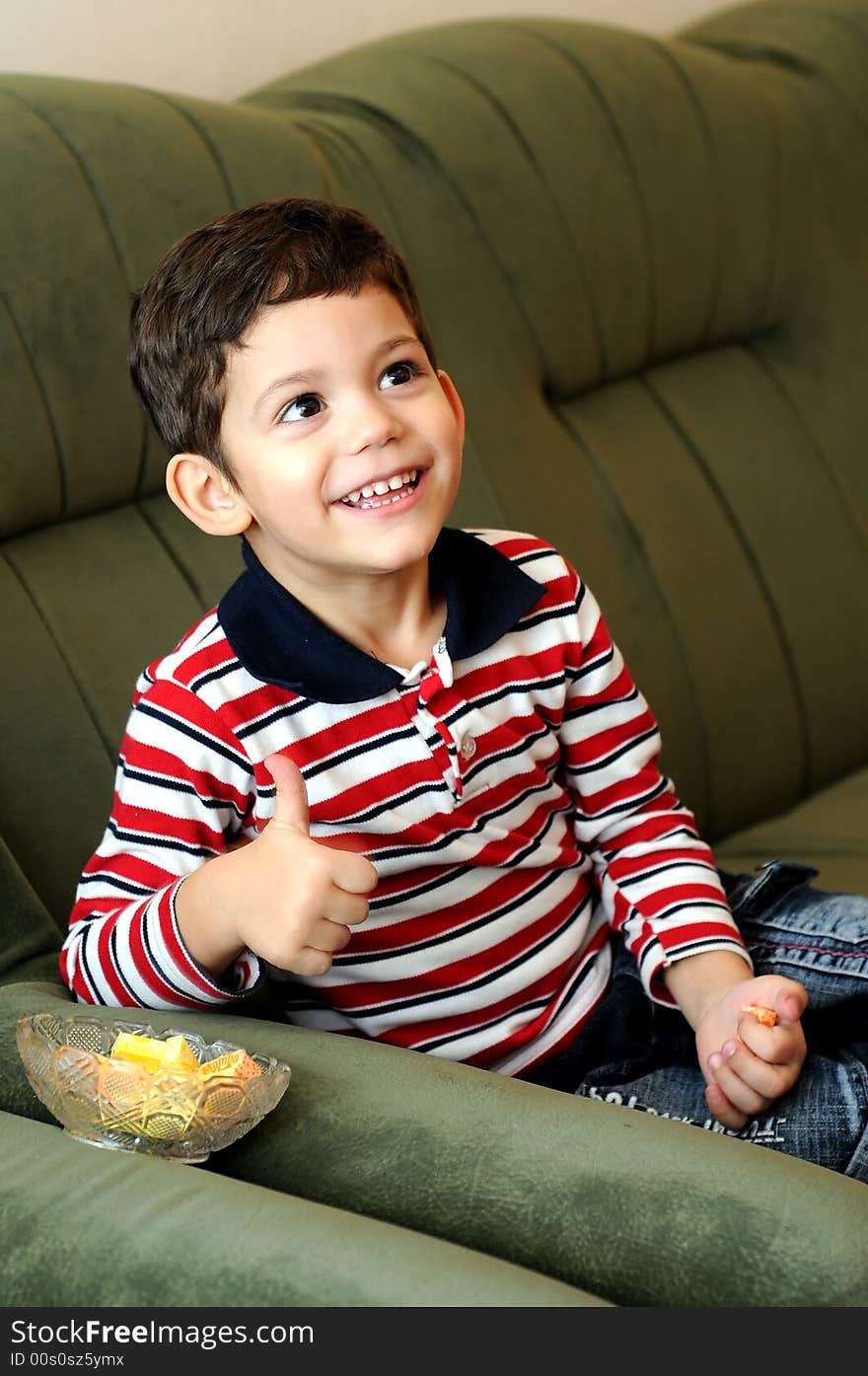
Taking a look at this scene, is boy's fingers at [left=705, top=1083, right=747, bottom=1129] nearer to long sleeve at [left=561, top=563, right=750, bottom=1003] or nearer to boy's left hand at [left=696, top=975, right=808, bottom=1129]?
boy's left hand at [left=696, top=975, right=808, bottom=1129]

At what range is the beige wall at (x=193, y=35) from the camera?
1.50 m

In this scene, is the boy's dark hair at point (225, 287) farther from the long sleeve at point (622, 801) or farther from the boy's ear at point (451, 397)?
the long sleeve at point (622, 801)

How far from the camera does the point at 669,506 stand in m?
1.68

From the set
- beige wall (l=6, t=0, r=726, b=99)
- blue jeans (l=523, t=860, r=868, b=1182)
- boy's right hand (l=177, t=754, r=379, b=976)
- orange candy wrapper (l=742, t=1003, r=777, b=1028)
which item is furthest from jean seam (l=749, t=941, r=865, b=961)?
beige wall (l=6, t=0, r=726, b=99)

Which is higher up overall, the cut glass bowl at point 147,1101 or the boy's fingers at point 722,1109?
the cut glass bowl at point 147,1101

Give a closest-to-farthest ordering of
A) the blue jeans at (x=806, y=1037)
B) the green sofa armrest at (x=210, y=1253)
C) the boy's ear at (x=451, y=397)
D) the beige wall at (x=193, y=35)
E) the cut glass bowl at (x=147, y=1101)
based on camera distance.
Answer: the green sofa armrest at (x=210, y=1253) < the cut glass bowl at (x=147, y=1101) < the blue jeans at (x=806, y=1037) < the boy's ear at (x=451, y=397) < the beige wall at (x=193, y=35)

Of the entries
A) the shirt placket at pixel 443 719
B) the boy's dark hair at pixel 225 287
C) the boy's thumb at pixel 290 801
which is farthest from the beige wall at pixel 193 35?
the boy's thumb at pixel 290 801

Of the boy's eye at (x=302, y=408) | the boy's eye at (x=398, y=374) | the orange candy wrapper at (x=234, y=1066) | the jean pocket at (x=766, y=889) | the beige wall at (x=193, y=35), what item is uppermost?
the beige wall at (x=193, y=35)

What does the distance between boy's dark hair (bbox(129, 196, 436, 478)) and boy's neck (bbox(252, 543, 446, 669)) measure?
0.33 feet

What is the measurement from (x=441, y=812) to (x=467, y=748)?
47 millimetres

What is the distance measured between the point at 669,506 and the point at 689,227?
32 cm

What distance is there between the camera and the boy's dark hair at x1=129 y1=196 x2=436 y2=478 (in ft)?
3.27

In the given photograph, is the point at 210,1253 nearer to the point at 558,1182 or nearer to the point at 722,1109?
the point at 558,1182

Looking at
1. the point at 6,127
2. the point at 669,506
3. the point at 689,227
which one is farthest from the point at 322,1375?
the point at 689,227
